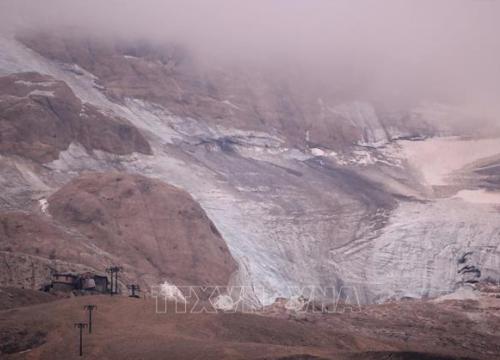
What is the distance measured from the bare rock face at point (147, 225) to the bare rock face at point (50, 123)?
34.8 feet

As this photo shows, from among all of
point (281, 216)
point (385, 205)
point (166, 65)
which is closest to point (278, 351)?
point (281, 216)

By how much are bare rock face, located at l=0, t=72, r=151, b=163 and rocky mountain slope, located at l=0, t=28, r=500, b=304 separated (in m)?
0.19

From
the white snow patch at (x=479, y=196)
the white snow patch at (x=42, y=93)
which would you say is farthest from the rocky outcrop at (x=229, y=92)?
the white snow patch at (x=479, y=196)

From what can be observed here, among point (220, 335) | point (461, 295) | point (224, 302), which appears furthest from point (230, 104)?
point (220, 335)

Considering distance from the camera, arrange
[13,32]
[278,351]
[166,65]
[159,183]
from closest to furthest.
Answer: [278,351], [159,183], [13,32], [166,65]

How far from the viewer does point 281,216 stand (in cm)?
11356

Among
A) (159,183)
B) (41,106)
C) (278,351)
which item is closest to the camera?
(278,351)

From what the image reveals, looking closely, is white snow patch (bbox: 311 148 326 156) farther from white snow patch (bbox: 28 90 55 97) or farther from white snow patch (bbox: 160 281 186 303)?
white snow patch (bbox: 160 281 186 303)

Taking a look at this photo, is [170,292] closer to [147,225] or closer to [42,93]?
[147,225]

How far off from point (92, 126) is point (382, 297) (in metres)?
34.0

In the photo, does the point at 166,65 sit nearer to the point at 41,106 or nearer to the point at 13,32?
the point at 13,32

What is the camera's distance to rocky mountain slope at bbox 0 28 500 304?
102 metres

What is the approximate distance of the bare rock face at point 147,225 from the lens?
8831cm

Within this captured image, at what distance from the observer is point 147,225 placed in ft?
305
